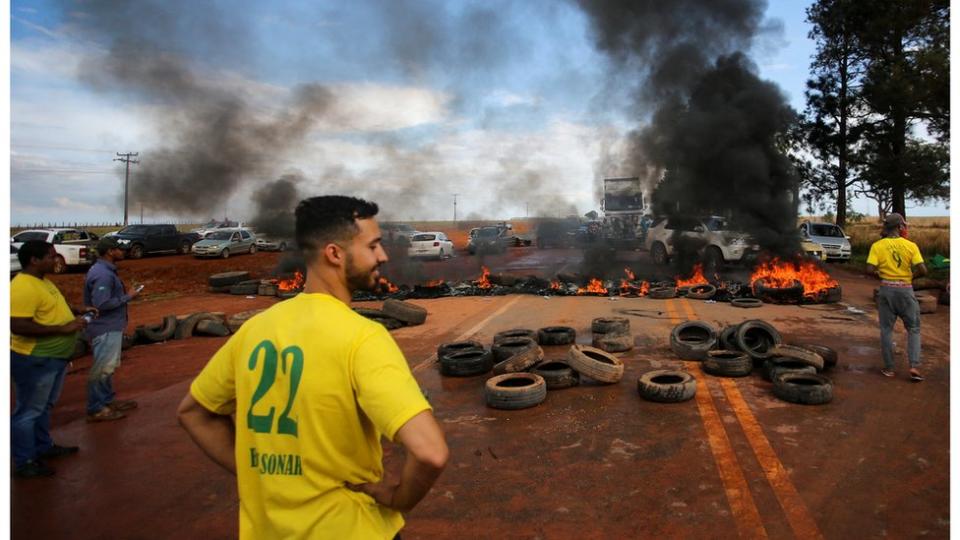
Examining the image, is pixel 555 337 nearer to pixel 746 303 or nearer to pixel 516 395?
pixel 516 395

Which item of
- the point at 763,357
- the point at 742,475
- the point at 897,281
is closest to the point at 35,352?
the point at 742,475

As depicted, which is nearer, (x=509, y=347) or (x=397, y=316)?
Answer: (x=509, y=347)

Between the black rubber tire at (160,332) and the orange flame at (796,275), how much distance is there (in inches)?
557

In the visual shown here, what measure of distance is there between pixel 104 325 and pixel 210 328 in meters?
5.70

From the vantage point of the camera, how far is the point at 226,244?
29875 mm

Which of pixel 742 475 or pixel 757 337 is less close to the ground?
pixel 757 337

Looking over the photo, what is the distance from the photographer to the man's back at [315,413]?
1683 mm

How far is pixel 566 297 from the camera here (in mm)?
16297

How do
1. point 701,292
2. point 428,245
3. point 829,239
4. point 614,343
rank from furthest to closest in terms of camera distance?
point 428,245
point 829,239
point 701,292
point 614,343

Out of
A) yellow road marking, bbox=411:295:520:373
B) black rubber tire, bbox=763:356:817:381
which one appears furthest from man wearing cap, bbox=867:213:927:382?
yellow road marking, bbox=411:295:520:373

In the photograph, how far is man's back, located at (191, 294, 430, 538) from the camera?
168 centimetres

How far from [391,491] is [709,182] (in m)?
24.1

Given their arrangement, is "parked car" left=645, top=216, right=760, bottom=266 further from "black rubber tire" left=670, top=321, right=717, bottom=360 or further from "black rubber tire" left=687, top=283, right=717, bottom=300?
"black rubber tire" left=670, top=321, right=717, bottom=360

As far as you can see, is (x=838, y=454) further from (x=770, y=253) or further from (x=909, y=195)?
(x=909, y=195)
